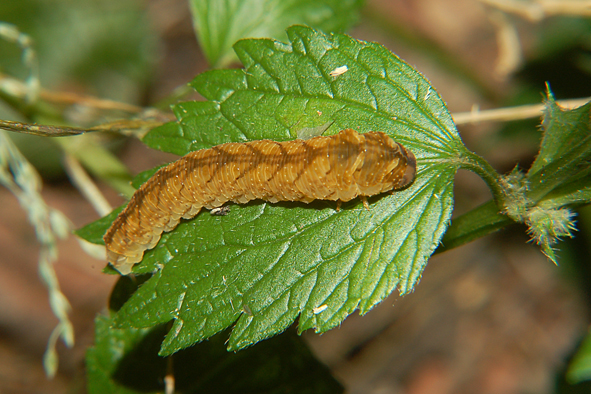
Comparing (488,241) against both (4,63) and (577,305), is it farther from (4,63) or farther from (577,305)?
(4,63)

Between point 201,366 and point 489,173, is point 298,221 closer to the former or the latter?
point 489,173

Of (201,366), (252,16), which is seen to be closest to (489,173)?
(201,366)

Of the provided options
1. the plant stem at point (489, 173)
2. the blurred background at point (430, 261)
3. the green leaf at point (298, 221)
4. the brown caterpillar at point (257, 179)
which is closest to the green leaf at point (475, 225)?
the plant stem at point (489, 173)

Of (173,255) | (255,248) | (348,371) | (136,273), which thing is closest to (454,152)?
(255,248)


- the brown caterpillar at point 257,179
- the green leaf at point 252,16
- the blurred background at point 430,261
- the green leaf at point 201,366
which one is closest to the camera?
the brown caterpillar at point 257,179

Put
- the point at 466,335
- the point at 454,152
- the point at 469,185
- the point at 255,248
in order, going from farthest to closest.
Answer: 1. the point at 469,185
2. the point at 466,335
3. the point at 255,248
4. the point at 454,152

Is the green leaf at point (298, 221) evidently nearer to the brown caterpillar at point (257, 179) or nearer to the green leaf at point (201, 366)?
the brown caterpillar at point (257, 179)
